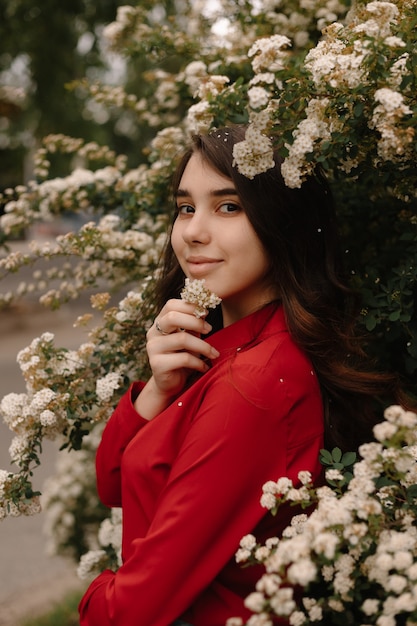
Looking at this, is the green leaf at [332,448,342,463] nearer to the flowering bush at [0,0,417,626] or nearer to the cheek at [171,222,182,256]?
the flowering bush at [0,0,417,626]

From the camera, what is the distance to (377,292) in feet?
6.03

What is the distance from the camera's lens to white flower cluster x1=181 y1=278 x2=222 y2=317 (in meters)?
1.56

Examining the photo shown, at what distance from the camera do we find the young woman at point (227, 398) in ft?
4.38

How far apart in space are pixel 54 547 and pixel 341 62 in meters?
3.15

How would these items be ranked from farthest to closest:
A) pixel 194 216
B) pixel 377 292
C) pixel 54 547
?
pixel 54 547, pixel 377 292, pixel 194 216

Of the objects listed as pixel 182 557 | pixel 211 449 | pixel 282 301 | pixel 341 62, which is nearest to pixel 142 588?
pixel 182 557

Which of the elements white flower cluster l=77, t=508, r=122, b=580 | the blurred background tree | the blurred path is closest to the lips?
the blurred path

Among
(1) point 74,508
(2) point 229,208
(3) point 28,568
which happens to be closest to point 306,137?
(2) point 229,208

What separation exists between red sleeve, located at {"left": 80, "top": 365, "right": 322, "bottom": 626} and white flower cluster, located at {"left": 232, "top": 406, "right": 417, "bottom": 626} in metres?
0.08

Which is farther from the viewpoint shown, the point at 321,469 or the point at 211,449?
the point at 321,469

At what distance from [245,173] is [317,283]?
393mm

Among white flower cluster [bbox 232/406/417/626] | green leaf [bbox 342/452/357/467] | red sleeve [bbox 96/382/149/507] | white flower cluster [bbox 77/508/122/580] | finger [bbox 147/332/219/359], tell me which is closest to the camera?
A: white flower cluster [bbox 232/406/417/626]

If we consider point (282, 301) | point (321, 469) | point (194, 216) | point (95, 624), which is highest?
point (194, 216)

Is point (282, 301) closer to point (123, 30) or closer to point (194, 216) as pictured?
point (194, 216)
